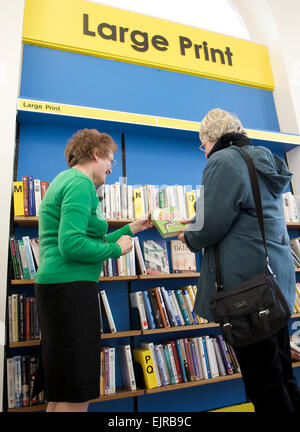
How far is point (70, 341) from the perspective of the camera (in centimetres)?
117

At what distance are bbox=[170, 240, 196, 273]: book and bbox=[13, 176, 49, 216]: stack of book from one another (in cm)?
113

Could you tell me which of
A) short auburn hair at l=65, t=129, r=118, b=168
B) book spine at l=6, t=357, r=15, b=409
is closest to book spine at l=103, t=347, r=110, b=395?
book spine at l=6, t=357, r=15, b=409

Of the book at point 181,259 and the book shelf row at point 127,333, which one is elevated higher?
the book at point 181,259

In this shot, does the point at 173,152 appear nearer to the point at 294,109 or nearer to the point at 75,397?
the point at 294,109

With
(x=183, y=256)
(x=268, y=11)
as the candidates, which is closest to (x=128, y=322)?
(x=183, y=256)

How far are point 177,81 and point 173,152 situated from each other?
847 millimetres

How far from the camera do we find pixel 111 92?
2.95m

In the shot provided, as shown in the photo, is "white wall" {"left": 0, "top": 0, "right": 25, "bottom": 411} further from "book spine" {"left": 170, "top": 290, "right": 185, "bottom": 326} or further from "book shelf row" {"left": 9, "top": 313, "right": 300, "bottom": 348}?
"book spine" {"left": 170, "top": 290, "right": 185, "bottom": 326}

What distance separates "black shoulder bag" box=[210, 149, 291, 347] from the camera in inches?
45.2

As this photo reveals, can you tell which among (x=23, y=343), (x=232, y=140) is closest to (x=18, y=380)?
(x=23, y=343)

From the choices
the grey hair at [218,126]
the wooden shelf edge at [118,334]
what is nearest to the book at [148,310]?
the wooden shelf edge at [118,334]

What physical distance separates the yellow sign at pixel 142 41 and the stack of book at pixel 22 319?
2.20 meters

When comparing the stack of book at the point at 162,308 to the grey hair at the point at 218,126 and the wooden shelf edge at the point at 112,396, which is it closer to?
the wooden shelf edge at the point at 112,396

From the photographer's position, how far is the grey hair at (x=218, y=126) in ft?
5.10
